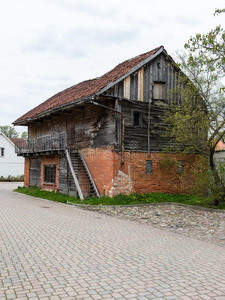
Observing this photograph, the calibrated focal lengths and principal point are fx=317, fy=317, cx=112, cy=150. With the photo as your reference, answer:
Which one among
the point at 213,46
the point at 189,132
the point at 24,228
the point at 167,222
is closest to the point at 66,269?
the point at 24,228

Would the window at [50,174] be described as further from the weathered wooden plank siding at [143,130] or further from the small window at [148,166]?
the small window at [148,166]

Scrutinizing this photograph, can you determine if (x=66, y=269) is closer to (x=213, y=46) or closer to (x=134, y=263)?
(x=134, y=263)

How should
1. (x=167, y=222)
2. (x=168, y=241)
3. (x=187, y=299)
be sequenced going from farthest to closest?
(x=167, y=222)
(x=168, y=241)
(x=187, y=299)

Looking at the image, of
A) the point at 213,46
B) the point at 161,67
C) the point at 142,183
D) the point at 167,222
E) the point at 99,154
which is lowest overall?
the point at 167,222

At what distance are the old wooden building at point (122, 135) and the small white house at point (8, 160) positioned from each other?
28090mm

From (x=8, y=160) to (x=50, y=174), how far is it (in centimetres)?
2653

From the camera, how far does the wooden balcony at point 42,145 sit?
21873 mm

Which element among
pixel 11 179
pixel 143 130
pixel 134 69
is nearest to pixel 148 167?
pixel 143 130

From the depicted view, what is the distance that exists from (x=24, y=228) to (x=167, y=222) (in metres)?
5.09

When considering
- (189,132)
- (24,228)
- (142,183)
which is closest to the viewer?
(24,228)

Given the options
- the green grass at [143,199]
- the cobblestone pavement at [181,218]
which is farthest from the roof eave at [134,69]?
the cobblestone pavement at [181,218]

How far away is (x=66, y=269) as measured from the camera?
18.8ft

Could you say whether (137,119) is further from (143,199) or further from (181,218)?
(181,218)

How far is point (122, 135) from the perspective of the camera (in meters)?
17.3
